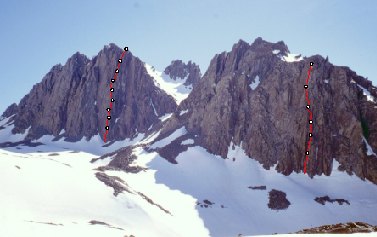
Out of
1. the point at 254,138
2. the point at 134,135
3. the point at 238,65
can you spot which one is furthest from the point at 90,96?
the point at 254,138

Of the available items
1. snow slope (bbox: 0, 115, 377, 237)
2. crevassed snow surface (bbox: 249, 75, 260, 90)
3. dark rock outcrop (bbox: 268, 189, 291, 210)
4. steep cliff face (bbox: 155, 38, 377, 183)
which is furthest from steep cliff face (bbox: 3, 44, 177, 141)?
dark rock outcrop (bbox: 268, 189, 291, 210)

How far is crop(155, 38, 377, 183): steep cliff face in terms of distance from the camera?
8775cm

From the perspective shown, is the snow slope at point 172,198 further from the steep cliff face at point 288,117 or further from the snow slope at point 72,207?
the steep cliff face at point 288,117

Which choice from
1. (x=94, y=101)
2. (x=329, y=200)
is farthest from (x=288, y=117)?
(x=94, y=101)

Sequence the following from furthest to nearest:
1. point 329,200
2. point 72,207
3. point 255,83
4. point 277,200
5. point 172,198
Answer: point 255,83 < point 329,200 < point 277,200 < point 172,198 < point 72,207

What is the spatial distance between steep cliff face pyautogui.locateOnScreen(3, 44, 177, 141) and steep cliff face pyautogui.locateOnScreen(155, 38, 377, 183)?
4395 centimetres

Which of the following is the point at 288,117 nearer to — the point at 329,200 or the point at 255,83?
the point at 255,83

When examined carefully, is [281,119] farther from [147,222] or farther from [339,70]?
[147,222]

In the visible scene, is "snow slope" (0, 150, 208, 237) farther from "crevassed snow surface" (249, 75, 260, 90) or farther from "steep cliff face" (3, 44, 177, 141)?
"steep cliff face" (3, 44, 177, 141)

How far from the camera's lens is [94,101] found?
16050 centimetres

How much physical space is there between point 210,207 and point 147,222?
22144mm

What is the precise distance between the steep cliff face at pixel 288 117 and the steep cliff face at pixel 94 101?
4395cm

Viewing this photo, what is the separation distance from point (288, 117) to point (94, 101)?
93.1 m

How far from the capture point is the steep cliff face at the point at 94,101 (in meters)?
154
